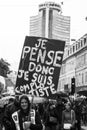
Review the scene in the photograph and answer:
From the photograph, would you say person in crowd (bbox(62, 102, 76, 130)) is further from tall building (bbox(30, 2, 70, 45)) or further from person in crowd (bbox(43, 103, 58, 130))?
tall building (bbox(30, 2, 70, 45))

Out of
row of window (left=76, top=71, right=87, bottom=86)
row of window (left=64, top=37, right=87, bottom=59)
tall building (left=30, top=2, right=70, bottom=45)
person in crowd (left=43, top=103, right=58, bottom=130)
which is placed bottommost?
person in crowd (left=43, top=103, right=58, bottom=130)

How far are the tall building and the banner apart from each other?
132 meters

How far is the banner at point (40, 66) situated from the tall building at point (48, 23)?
432 ft

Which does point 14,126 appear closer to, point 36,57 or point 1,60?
point 36,57

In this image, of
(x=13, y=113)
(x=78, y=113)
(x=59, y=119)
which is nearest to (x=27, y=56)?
(x=59, y=119)

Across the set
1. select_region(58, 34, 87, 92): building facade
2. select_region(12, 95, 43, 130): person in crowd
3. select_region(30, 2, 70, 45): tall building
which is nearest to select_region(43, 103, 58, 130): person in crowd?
select_region(12, 95, 43, 130): person in crowd

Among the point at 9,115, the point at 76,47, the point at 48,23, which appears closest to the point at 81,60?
the point at 76,47

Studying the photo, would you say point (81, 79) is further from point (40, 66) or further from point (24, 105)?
point (24, 105)

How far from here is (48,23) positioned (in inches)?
7141

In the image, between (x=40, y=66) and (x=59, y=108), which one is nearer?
(x=59, y=108)

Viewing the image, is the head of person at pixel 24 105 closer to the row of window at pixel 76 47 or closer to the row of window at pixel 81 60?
the row of window at pixel 76 47

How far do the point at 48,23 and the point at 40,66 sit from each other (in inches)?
6745

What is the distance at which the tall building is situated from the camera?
150 metres

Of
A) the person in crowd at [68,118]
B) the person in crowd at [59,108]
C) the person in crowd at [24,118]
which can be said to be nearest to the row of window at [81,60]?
the person in crowd at [68,118]
